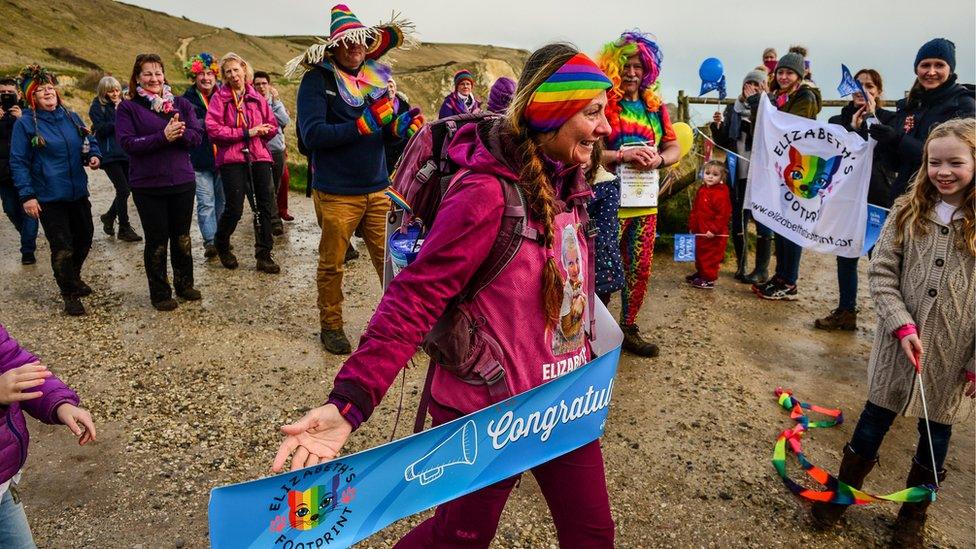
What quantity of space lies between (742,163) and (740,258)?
1113 mm

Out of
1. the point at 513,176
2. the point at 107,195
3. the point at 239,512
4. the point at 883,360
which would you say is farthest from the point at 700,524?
the point at 107,195

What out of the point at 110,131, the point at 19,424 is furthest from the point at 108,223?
the point at 19,424

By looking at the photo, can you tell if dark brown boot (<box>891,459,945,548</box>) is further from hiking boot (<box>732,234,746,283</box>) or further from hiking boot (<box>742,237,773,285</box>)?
hiking boot (<box>732,234,746,283</box>)

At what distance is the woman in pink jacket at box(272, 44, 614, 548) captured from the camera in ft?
5.67

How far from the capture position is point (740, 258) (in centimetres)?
→ 764

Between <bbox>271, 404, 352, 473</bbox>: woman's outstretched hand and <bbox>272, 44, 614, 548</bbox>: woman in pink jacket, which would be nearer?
<bbox>271, 404, 352, 473</bbox>: woman's outstretched hand

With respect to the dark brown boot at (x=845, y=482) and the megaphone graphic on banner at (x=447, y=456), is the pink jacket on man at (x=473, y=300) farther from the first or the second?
the dark brown boot at (x=845, y=482)

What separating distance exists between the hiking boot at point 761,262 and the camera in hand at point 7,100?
8.44 m

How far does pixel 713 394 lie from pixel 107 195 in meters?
10.5

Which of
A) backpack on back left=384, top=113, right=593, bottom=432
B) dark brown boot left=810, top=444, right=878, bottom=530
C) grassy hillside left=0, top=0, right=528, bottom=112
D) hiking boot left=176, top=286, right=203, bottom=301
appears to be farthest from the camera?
grassy hillside left=0, top=0, right=528, bottom=112

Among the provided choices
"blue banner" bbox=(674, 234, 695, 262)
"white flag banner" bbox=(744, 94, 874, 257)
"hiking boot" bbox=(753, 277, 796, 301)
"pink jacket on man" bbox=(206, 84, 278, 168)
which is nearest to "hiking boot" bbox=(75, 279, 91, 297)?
"pink jacket on man" bbox=(206, 84, 278, 168)

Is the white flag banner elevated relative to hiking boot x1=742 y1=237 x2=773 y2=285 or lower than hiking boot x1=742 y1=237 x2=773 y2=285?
elevated

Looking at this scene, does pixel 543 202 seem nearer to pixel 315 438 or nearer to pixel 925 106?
pixel 315 438

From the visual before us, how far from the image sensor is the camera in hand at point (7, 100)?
23.3 ft
